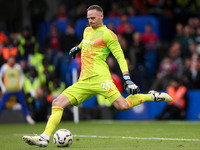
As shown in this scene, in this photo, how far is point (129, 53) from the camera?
19500 mm

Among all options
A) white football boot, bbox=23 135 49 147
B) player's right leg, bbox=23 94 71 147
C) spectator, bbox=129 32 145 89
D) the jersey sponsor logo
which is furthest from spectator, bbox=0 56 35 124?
white football boot, bbox=23 135 49 147

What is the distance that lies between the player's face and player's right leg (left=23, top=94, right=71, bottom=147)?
136 cm

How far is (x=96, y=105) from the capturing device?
19.8 m

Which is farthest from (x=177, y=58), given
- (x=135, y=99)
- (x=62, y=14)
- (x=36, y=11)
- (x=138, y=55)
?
(x=135, y=99)

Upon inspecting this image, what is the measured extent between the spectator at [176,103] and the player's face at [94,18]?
357 inches

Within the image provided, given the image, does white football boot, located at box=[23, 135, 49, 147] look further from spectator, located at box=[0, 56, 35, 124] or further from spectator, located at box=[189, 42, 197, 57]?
spectator, located at box=[189, 42, 197, 57]

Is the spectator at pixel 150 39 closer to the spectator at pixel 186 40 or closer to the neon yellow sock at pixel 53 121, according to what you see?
the spectator at pixel 186 40

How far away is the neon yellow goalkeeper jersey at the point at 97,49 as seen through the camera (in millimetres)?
9336

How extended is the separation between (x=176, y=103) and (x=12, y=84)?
5.52 metres

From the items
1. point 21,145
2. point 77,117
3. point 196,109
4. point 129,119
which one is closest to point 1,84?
point 77,117

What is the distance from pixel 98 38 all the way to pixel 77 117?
30.5 ft

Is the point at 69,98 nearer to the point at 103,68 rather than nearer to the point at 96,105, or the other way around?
the point at 103,68

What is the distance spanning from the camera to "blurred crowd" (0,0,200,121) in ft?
62.6

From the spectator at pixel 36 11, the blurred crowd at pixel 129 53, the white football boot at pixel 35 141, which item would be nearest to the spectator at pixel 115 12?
the blurred crowd at pixel 129 53
